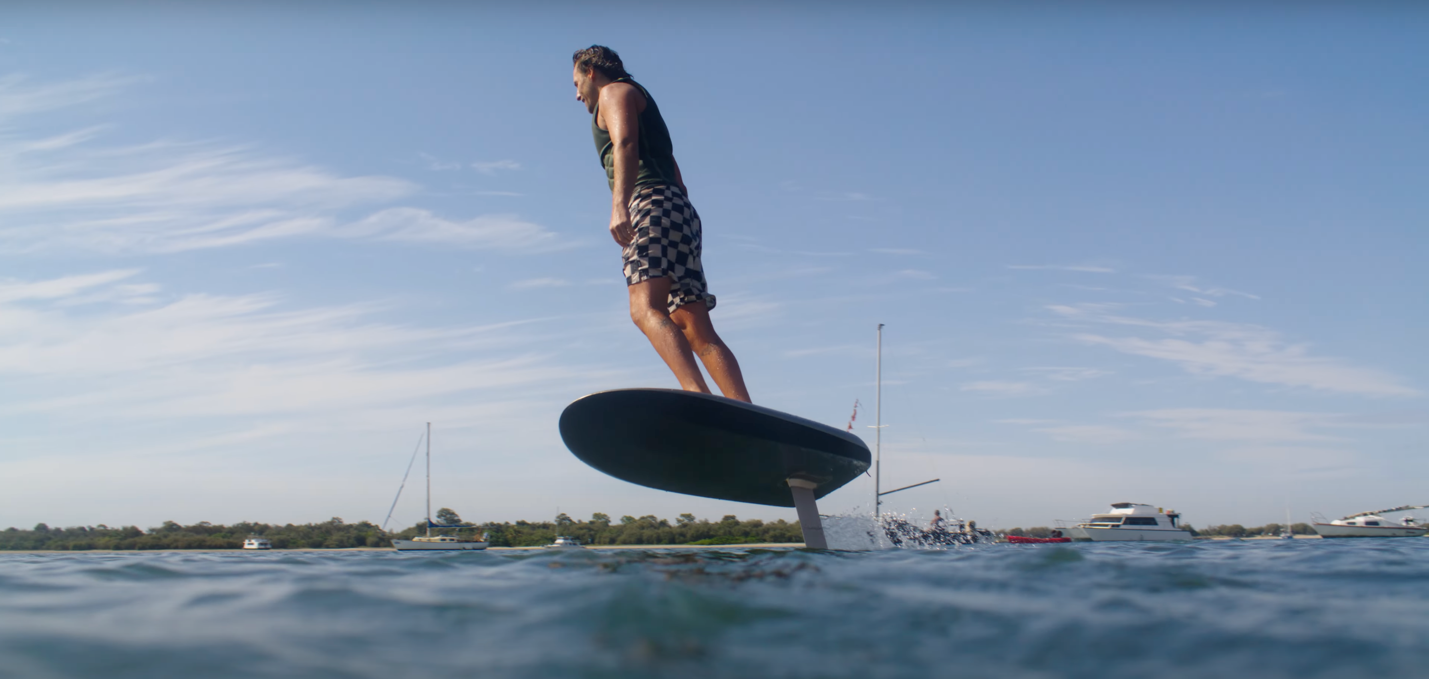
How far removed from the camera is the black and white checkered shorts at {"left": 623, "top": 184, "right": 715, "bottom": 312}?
4.45 meters

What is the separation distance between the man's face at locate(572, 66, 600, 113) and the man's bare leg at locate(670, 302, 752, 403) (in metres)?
1.59

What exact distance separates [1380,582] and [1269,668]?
1706 mm

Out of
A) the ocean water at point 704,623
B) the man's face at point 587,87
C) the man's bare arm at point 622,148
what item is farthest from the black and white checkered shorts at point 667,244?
the ocean water at point 704,623

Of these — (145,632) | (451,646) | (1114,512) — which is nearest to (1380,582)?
(451,646)

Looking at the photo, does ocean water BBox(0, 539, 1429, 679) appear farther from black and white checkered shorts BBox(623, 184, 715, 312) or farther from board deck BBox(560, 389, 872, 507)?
black and white checkered shorts BBox(623, 184, 715, 312)

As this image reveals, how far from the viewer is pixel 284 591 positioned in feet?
6.24

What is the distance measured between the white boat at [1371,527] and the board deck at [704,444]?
93.0 ft

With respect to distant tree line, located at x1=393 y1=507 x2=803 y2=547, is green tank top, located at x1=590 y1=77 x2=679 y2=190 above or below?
above

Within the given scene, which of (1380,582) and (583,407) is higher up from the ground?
(583,407)

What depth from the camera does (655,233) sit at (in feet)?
14.7

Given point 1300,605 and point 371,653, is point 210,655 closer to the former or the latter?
point 371,653

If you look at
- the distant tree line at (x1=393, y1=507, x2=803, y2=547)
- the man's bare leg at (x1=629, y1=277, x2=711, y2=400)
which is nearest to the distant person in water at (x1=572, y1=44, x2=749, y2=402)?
the man's bare leg at (x1=629, y1=277, x2=711, y2=400)

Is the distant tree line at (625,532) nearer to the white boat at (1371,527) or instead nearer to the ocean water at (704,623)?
the ocean water at (704,623)

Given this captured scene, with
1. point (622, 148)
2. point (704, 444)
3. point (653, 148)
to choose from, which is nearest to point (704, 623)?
point (704, 444)
